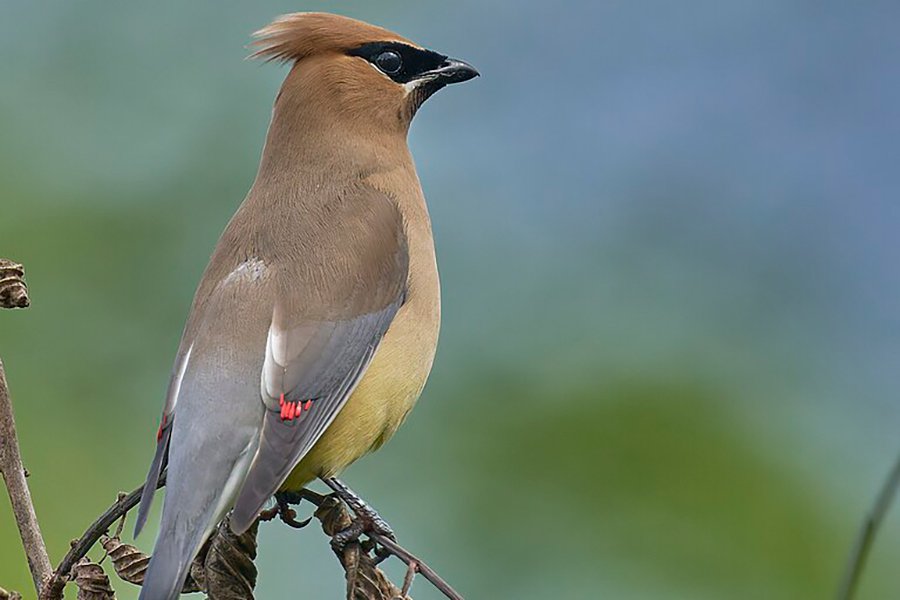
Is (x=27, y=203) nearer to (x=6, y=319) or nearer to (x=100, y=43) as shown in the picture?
(x=6, y=319)

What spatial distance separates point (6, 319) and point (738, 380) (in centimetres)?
187

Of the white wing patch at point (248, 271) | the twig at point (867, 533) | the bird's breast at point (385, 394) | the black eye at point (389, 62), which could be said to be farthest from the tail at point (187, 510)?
the black eye at point (389, 62)

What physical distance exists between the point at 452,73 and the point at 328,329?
0.80 meters

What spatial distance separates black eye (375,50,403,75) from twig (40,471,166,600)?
1455 mm

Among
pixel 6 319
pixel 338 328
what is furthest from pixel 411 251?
pixel 6 319

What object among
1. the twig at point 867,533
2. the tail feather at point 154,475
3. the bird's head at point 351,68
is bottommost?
the tail feather at point 154,475

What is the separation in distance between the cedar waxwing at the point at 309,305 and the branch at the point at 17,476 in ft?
0.50

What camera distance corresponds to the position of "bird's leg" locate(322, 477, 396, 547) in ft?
7.65

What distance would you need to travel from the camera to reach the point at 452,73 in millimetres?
3428

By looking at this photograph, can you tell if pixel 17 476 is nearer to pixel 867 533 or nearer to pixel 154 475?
pixel 154 475

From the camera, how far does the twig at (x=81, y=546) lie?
83.0 inches

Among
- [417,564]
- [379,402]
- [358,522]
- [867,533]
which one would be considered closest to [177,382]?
[379,402]

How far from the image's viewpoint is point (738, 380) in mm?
4102

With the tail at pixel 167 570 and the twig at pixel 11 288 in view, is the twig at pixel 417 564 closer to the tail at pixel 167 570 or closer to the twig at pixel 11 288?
the tail at pixel 167 570
